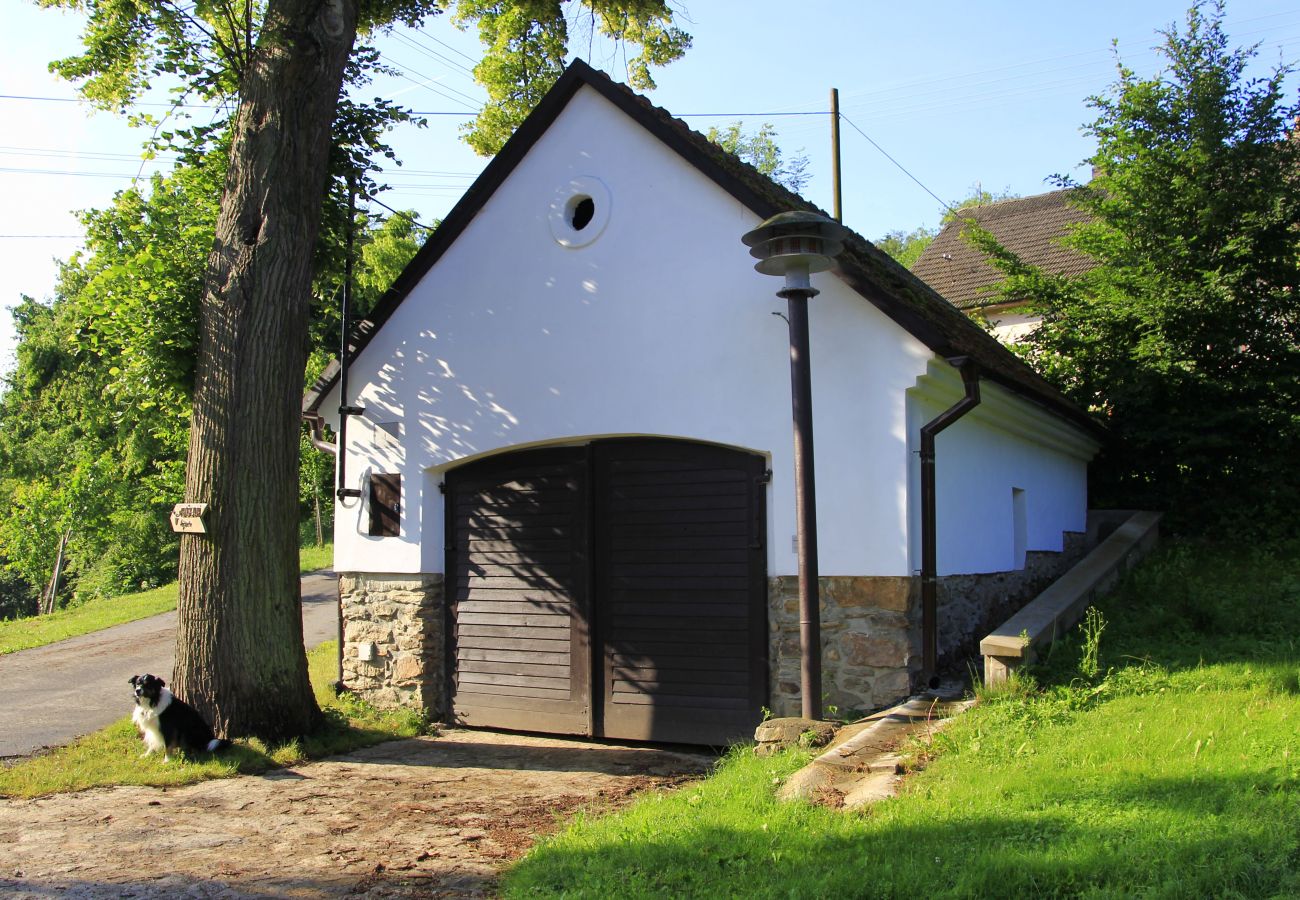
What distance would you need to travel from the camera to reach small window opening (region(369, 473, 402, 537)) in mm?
9984

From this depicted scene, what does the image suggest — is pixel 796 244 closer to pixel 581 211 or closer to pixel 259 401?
pixel 581 211

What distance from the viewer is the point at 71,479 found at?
29516 millimetres

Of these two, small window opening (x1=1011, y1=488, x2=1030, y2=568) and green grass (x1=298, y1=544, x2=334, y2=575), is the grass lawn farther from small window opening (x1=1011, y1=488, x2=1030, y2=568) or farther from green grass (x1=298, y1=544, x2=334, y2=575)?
green grass (x1=298, y1=544, x2=334, y2=575)

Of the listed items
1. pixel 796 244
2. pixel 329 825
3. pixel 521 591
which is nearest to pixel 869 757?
pixel 329 825

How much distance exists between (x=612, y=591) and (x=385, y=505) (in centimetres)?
269

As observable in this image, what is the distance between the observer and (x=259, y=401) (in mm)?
8227

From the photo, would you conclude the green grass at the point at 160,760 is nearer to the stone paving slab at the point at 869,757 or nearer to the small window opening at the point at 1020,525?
the stone paving slab at the point at 869,757

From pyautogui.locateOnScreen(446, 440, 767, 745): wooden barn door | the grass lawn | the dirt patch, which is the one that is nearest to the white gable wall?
pyautogui.locateOnScreen(446, 440, 767, 745): wooden barn door

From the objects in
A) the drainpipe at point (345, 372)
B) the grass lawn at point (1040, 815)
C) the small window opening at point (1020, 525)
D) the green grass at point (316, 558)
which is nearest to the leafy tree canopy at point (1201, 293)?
the small window opening at point (1020, 525)

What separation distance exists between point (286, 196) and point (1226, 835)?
777 centimetres

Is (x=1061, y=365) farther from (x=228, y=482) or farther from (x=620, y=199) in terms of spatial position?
(x=228, y=482)

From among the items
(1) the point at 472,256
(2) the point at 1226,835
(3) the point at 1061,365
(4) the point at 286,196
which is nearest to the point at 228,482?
(4) the point at 286,196

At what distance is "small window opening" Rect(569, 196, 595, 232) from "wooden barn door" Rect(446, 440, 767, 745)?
6.65ft

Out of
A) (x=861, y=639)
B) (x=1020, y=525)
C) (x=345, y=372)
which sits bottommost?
(x=861, y=639)
